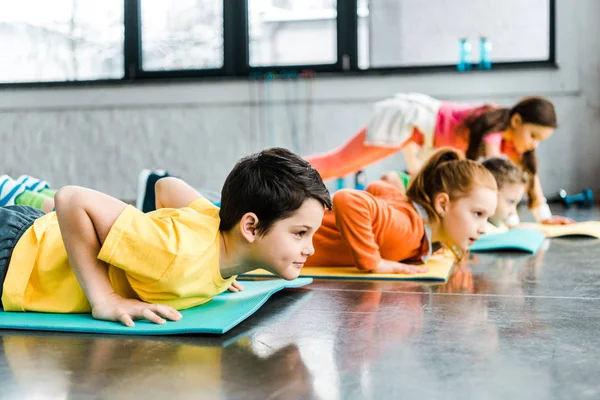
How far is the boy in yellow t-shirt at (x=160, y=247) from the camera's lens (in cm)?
140

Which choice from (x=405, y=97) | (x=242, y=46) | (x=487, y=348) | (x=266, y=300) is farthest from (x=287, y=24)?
(x=487, y=348)

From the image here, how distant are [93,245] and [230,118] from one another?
4.08 m

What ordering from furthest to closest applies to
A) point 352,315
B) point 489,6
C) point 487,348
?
point 489,6
point 352,315
point 487,348

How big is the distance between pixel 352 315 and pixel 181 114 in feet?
13.7

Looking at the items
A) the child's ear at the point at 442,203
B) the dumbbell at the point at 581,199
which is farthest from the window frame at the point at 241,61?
the child's ear at the point at 442,203

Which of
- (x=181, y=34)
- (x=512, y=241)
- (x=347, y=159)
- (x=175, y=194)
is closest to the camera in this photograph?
(x=175, y=194)

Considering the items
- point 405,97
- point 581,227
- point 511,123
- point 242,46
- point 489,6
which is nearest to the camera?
point 581,227

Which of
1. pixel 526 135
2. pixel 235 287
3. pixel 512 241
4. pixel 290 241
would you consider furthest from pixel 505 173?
pixel 290 241

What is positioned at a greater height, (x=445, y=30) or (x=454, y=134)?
(x=445, y=30)

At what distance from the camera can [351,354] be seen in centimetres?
125

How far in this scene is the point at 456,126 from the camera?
3.59 metres

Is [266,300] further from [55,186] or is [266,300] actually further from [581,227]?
[55,186]

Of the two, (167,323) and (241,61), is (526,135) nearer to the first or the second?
(167,323)

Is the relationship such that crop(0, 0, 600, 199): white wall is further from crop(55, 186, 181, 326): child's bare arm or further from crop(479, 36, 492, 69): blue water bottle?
crop(55, 186, 181, 326): child's bare arm
